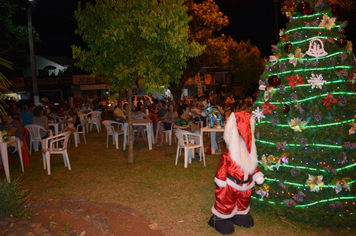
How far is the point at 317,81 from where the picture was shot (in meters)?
3.93

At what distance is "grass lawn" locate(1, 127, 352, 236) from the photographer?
4.14 meters

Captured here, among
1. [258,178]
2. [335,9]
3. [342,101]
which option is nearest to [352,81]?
[342,101]

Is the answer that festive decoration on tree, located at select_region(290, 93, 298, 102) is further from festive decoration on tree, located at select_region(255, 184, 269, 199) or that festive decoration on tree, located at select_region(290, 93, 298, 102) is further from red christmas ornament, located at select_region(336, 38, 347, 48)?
festive decoration on tree, located at select_region(255, 184, 269, 199)

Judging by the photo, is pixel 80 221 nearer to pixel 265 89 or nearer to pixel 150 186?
pixel 150 186

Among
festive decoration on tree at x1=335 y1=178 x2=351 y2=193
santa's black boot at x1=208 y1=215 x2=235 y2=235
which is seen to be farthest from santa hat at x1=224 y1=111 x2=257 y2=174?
festive decoration on tree at x1=335 y1=178 x2=351 y2=193

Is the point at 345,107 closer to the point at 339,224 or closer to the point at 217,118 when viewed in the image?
the point at 339,224

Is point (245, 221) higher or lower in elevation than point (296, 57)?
lower

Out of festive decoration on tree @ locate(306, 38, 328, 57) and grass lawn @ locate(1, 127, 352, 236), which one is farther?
grass lawn @ locate(1, 127, 352, 236)

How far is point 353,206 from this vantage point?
3881 mm

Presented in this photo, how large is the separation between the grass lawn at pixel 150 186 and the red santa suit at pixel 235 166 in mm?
510

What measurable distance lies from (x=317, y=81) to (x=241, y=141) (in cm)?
145

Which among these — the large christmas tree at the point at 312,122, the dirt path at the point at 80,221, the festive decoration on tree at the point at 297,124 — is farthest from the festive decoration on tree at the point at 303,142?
→ the dirt path at the point at 80,221

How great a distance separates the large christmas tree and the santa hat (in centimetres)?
53

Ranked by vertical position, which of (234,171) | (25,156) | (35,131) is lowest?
(25,156)
